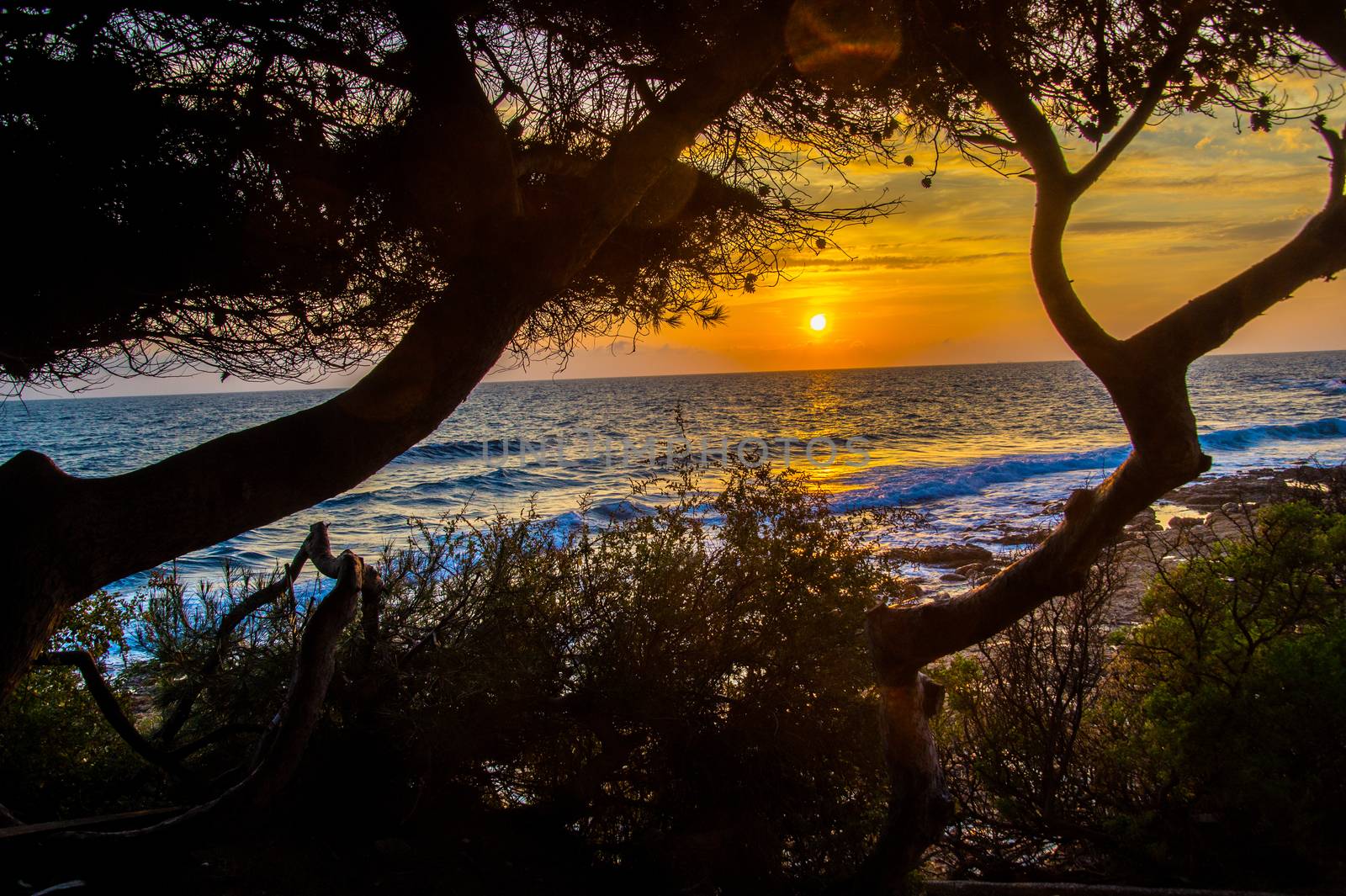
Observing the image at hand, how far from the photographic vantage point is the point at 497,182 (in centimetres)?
305

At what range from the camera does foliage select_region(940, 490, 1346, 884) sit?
421 centimetres

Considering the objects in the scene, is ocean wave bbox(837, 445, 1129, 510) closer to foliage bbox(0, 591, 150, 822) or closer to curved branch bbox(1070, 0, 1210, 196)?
foliage bbox(0, 591, 150, 822)

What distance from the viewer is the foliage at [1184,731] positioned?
13.8ft

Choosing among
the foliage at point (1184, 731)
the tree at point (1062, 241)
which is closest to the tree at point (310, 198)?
the tree at point (1062, 241)

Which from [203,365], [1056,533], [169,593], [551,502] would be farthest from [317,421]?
[551,502]

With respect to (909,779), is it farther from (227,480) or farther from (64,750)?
(64,750)

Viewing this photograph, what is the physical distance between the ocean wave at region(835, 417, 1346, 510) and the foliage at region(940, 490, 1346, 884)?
15.2m

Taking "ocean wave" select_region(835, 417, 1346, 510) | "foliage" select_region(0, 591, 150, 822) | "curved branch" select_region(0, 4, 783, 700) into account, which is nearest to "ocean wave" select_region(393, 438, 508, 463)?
"ocean wave" select_region(835, 417, 1346, 510)

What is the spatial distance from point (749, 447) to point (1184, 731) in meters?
3.11

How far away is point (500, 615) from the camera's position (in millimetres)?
4719

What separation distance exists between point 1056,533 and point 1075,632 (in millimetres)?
2387

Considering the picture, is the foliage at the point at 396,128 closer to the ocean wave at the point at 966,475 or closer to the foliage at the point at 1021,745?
the foliage at the point at 1021,745

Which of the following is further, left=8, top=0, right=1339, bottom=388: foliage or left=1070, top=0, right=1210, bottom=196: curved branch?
left=1070, top=0, right=1210, bottom=196: curved branch

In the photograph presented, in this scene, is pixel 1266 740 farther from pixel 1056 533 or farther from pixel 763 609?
pixel 763 609
